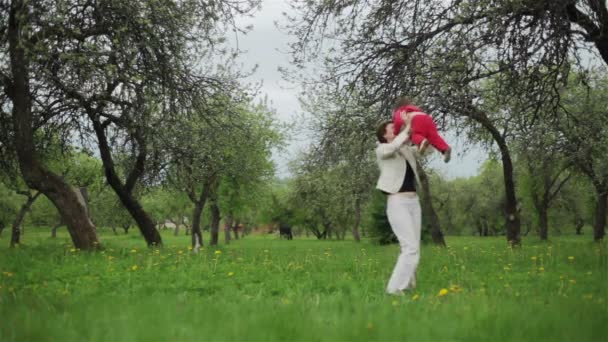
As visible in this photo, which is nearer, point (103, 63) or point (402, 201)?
point (402, 201)

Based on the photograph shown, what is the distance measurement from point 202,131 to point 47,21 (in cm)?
610

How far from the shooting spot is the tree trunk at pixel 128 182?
653 inches

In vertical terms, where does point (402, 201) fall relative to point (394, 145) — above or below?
below

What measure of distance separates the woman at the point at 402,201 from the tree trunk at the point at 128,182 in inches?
435

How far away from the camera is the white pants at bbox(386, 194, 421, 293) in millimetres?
6434

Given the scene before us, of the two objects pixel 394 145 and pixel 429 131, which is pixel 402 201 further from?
pixel 429 131

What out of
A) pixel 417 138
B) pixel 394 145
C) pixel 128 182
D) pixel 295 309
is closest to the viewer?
pixel 295 309

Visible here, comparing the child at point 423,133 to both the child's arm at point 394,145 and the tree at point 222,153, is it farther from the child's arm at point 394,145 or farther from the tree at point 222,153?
the tree at point 222,153

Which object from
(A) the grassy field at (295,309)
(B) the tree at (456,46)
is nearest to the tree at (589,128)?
(B) the tree at (456,46)

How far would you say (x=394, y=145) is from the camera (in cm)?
645

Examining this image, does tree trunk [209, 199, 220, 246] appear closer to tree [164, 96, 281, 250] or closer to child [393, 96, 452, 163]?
tree [164, 96, 281, 250]

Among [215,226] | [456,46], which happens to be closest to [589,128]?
[456,46]

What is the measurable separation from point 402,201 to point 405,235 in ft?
1.32

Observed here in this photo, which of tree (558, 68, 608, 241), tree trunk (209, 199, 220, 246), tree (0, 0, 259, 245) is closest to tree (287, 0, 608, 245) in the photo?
tree (0, 0, 259, 245)
